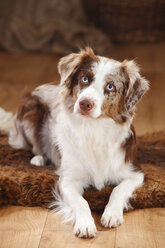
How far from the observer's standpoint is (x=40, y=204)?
263cm

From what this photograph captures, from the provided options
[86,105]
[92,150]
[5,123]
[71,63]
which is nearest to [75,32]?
[5,123]

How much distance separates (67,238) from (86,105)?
2.40 ft

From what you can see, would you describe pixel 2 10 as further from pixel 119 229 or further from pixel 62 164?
pixel 119 229

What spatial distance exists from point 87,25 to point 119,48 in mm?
659

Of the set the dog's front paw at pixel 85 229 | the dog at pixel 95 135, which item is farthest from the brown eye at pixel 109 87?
the dog's front paw at pixel 85 229

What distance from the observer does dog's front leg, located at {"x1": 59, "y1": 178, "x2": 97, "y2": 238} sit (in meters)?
2.29

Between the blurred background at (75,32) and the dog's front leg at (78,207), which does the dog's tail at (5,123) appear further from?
the blurred background at (75,32)

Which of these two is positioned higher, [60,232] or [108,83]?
[108,83]

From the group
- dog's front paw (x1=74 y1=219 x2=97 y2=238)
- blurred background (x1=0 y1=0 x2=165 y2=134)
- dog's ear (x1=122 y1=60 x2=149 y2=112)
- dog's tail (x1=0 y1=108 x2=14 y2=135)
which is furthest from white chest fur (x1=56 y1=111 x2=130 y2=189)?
blurred background (x1=0 y1=0 x2=165 y2=134)

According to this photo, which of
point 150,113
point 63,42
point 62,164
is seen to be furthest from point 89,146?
point 63,42

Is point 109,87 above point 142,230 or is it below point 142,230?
above

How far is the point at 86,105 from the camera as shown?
7.68 ft

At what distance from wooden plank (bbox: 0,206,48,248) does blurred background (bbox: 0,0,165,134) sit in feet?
8.57

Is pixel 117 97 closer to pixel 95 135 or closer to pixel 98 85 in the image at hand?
pixel 98 85
